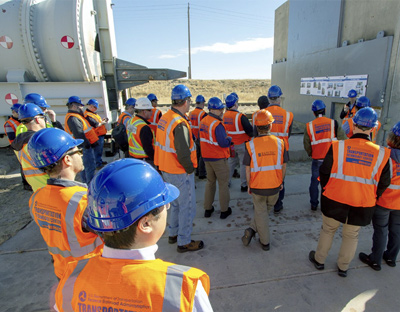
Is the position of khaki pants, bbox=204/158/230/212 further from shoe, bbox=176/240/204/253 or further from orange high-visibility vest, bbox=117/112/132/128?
orange high-visibility vest, bbox=117/112/132/128

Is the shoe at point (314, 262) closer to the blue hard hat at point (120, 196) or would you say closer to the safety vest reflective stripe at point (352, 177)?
the safety vest reflective stripe at point (352, 177)

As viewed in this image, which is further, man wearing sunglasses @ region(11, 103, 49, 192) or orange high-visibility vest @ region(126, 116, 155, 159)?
orange high-visibility vest @ region(126, 116, 155, 159)

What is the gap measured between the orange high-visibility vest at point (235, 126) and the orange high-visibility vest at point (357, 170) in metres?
2.42

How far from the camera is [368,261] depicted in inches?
124

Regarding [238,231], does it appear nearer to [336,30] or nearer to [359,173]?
[359,173]

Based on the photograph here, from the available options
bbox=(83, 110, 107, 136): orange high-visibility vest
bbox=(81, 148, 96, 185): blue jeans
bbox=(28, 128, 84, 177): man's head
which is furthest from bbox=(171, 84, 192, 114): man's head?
bbox=(83, 110, 107, 136): orange high-visibility vest

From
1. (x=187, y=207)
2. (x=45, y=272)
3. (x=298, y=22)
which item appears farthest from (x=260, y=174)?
(x=298, y=22)

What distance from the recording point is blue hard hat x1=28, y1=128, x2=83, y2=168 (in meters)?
1.82

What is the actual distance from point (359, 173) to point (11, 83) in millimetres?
7670

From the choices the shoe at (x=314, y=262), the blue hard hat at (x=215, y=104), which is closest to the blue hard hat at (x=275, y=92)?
the blue hard hat at (x=215, y=104)

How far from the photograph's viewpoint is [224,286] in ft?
9.39

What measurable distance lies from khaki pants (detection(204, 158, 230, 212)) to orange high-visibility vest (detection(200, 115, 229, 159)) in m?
0.15

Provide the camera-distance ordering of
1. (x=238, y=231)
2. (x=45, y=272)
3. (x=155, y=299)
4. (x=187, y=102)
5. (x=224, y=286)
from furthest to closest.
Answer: (x=238, y=231)
(x=187, y=102)
(x=45, y=272)
(x=224, y=286)
(x=155, y=299)

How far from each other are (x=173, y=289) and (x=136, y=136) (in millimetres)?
3611
